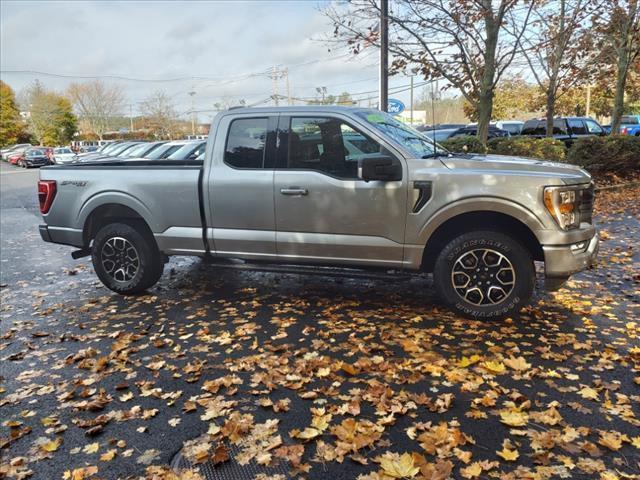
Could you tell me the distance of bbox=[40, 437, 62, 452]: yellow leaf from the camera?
2.97 m

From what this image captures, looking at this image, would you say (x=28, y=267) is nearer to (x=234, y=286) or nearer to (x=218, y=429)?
(x=234, y=286)

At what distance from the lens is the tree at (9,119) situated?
216ft

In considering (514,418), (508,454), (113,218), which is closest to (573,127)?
(113,218)

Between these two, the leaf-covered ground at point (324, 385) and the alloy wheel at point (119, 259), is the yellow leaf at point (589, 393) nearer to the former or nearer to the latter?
the leaf-covered ground at point (324, 385)

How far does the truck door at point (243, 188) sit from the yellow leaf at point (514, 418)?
113 inches

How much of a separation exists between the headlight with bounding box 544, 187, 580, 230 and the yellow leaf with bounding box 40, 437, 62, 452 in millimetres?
4159

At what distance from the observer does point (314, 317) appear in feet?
16.4

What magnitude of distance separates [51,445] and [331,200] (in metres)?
3.06

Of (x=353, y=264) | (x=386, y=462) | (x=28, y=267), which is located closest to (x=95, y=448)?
(x=386, y=462)

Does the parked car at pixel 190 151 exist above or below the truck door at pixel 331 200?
above

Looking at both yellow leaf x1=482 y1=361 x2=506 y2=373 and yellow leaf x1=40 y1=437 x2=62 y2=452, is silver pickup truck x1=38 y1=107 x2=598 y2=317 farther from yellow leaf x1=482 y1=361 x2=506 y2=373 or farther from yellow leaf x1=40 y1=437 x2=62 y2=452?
yellow leaf x1=40 y1=437 x2=62 y2=452

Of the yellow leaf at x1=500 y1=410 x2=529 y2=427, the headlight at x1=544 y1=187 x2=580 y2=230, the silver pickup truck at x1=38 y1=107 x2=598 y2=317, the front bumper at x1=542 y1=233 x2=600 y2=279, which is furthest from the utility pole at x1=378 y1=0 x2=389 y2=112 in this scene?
the yellow leaf at x1=500 y1=410 x2=529 y2=427

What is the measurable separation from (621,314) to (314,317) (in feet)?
9.93

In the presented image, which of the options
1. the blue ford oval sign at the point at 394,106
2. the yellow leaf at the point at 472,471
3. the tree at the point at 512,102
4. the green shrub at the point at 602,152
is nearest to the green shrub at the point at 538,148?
the green shrub at the point at 602,152
